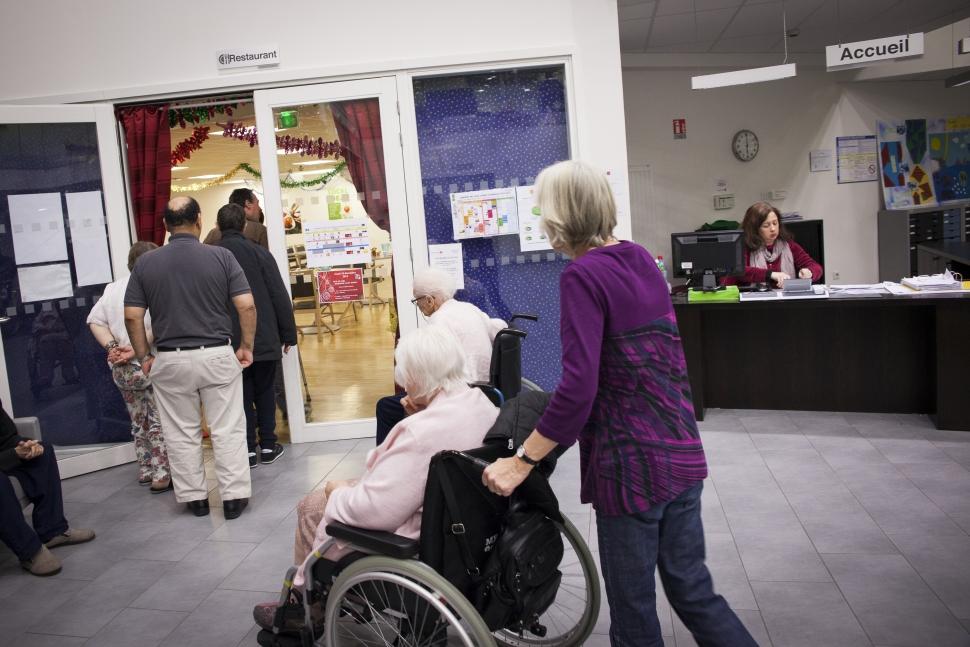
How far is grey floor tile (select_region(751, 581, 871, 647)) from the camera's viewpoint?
7.91 ft

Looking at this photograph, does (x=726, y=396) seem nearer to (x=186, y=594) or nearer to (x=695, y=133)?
(x=186, y=594)

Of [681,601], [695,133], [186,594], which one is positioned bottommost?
[186,594]

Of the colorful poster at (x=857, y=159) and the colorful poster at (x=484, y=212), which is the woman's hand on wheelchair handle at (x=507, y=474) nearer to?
the colorful poster at (x=484, y=212)

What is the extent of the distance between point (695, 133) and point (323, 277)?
5273 millimetres

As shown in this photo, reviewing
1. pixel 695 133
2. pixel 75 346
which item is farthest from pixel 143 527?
pixel 695 133

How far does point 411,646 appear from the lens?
2.14 meters

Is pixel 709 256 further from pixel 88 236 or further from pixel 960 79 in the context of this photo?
pixel 88 236

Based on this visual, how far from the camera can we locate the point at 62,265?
495cm

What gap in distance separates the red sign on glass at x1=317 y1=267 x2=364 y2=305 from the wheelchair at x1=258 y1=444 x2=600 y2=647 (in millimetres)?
3074

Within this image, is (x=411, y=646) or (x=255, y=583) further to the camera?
(x=255, y=583)

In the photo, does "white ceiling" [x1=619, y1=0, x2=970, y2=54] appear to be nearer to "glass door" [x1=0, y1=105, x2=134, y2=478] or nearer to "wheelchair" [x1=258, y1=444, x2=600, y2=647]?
"glass door" [x1=0, y1=105, x2=134, y2=478]

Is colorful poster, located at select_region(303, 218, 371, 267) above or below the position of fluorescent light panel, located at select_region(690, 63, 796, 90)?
below

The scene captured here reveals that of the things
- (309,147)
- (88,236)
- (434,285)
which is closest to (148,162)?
(88,236)

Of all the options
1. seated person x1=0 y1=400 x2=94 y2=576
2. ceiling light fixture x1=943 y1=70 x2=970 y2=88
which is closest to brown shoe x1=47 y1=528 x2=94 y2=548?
seated person x1=0 y1=400 x2=94 y2=576
